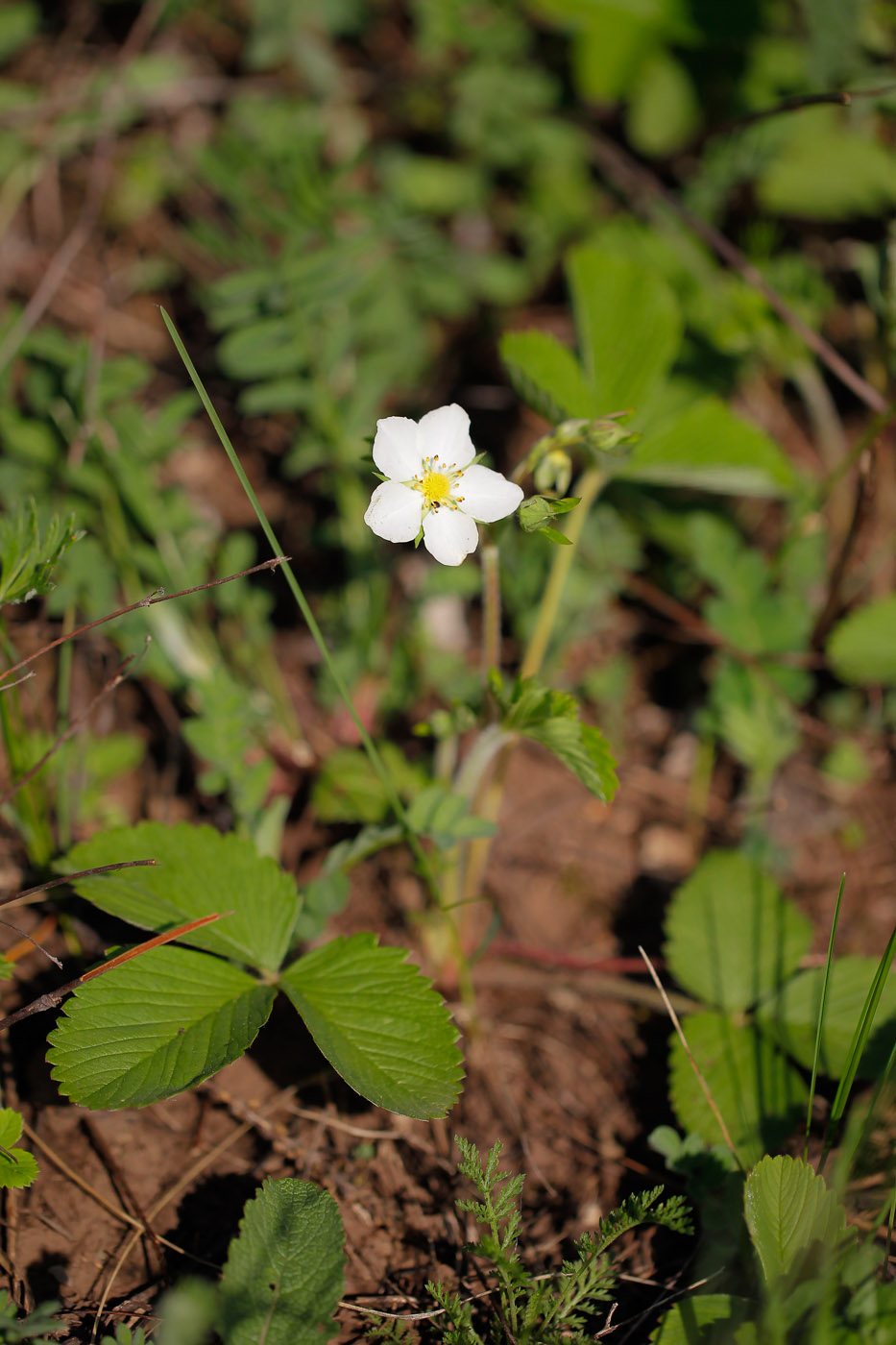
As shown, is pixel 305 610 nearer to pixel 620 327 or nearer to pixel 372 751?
pixel 372 751

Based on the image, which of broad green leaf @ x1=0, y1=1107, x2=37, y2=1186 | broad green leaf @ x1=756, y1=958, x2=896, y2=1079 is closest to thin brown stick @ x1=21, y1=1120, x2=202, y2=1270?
broad green leaf @ x1=0, y1=1107, x2=37, y2=1186

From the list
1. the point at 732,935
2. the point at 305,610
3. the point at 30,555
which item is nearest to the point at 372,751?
the point at 305,610

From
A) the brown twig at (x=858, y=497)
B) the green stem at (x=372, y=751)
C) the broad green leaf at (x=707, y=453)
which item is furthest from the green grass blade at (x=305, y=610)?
the brown twig at (x=858, y=497)

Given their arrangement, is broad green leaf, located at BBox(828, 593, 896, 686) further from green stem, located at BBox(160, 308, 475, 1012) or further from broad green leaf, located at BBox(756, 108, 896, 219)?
broad green leaf, located at BBox(756, 108, 896, 219)

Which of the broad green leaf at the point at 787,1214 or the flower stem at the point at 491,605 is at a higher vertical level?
the flower stem at the point at 491,605

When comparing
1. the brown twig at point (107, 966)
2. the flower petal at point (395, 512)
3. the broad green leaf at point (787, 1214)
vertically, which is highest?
the flower petal at point (395, 512)

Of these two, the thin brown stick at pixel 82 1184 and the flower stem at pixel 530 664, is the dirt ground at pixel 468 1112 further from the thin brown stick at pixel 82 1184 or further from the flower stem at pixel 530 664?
the flower stem at pixel 530 664

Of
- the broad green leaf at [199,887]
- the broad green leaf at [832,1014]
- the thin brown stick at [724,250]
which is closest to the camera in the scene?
the broad green leaf at [199,887]
